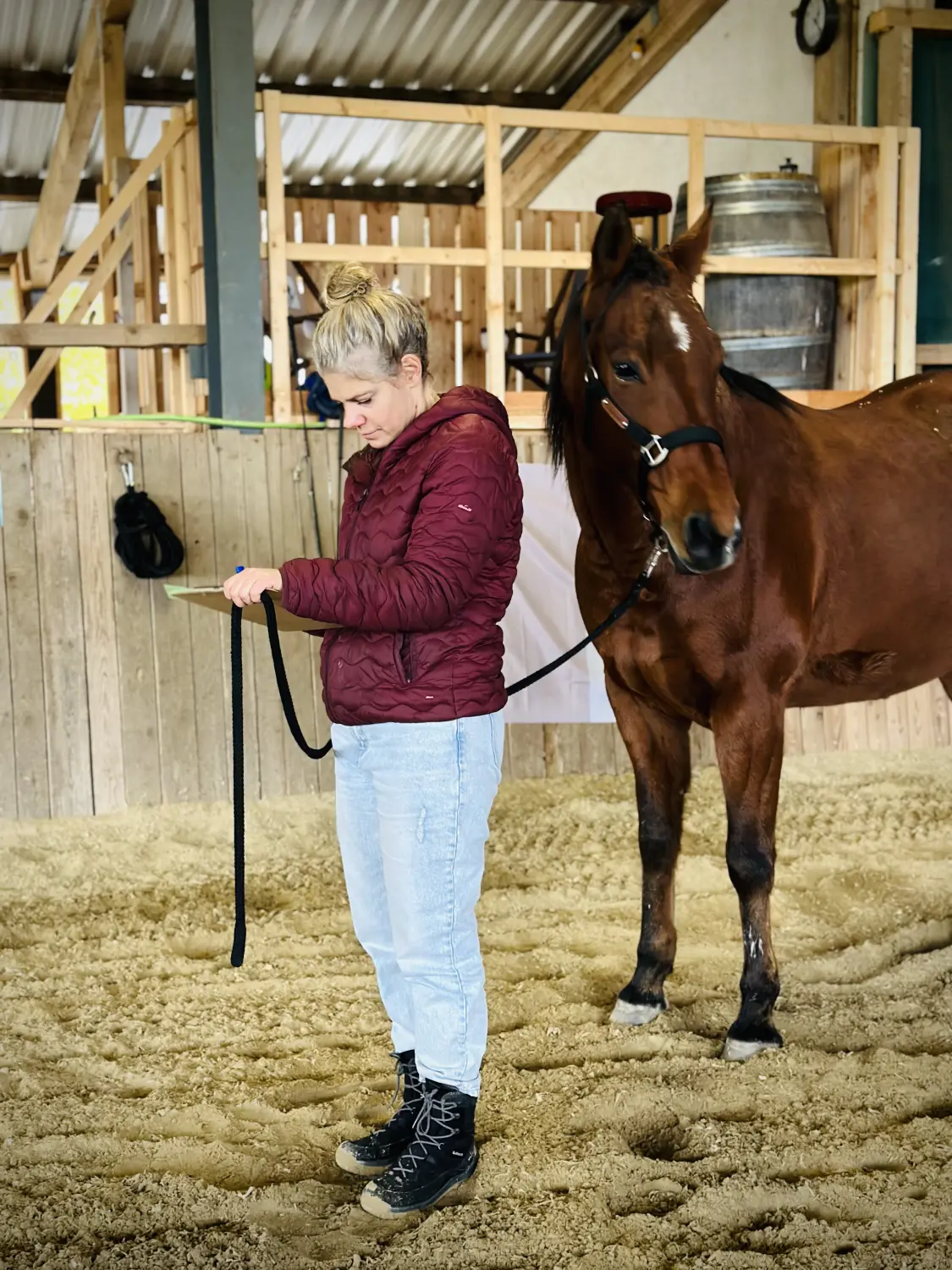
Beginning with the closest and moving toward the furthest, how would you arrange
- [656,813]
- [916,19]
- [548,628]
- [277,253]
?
1. [656,813]
2. [277,253]
3. [548,628]
4. [916,19]

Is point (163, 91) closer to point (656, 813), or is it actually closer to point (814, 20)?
point (814, 20)

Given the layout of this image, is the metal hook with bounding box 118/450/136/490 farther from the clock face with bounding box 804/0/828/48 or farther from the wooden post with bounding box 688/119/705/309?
the clock face with bounding box 804/0/828/48

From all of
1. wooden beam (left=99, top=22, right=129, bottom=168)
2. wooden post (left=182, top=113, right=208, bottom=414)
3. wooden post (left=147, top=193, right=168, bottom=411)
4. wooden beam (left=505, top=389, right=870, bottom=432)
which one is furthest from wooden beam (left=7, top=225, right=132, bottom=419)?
wooden beam (left=505, top=389, right=870, bottom=432)

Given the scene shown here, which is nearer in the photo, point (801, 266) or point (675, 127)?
point (675, 127)

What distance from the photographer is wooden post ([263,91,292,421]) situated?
4453mm

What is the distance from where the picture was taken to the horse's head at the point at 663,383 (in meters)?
2.19

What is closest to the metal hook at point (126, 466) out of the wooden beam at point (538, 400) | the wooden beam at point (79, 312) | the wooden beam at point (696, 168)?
the wooden beam at point (538, 400)

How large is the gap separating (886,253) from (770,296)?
21.3 inches

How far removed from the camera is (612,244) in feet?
7.55

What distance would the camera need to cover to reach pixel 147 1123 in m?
2.23

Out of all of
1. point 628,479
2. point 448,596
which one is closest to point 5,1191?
point 448,596

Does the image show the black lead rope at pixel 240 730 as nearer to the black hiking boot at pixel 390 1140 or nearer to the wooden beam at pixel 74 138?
the black hiking boot at pixel 390 1140

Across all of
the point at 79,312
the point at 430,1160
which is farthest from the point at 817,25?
the point at 430,1160

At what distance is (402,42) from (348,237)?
5.58 ft
